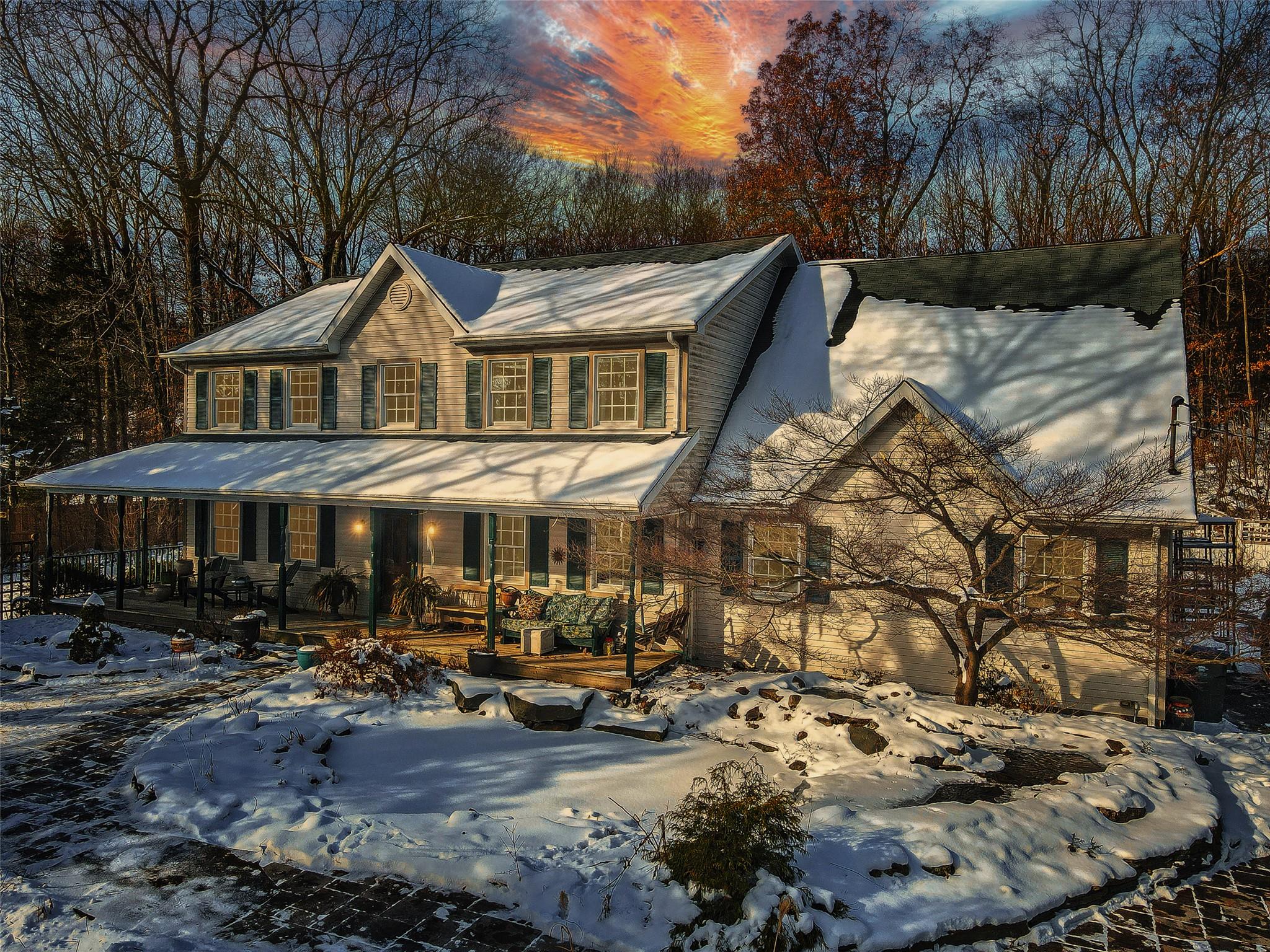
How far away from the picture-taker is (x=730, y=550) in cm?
1396

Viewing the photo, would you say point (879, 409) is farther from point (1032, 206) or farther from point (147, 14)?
point (147, 14)

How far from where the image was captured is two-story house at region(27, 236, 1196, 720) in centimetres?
1333

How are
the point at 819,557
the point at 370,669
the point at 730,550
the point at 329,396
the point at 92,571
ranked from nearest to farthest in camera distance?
the point at 370,669, the point at 819,557, the point at 730,550, the point at 329,396, the point at 92,571

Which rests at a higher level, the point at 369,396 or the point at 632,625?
the point at 369,396

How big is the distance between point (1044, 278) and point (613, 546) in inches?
391

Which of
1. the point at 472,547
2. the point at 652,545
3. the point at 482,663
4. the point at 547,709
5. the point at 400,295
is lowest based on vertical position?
the point at 547,709

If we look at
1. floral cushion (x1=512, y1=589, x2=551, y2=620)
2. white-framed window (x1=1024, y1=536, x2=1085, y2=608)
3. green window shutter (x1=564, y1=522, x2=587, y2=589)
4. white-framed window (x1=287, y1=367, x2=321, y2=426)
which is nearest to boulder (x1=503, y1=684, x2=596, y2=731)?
floral cushion (x1=512, y1=589, x2=551, y2=620)

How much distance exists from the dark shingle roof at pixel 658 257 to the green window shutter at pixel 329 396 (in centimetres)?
512

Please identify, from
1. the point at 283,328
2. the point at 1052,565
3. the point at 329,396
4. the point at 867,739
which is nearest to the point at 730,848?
the point at 867,739

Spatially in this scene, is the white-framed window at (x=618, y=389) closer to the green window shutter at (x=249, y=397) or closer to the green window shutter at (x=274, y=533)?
the green window shutter at (x=274, y=533)

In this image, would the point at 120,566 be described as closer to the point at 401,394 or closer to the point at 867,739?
the point at 401,394

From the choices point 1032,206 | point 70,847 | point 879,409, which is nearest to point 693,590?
point 879,409

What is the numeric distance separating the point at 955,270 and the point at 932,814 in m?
12.3

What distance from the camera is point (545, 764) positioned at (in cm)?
995
